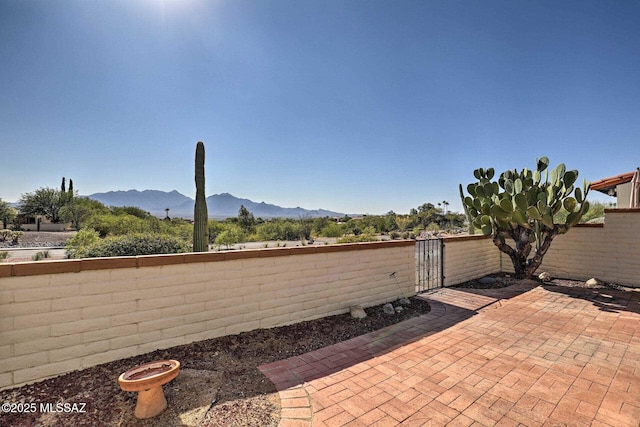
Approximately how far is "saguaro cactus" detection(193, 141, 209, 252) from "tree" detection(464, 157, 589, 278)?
22.5ft

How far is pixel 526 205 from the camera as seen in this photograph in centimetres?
675

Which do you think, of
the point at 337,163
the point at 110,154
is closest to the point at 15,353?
the point at 110,154

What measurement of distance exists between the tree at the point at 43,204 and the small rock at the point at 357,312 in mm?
38436

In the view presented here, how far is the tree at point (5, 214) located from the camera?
→ 1157 inches

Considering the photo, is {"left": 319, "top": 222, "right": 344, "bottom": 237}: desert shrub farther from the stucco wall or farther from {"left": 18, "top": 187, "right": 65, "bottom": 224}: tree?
{"left": 18, "top": 187, "right": 65, "bottom": 224}: tree

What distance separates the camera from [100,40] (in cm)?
610

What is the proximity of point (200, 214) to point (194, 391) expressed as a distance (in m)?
4.04

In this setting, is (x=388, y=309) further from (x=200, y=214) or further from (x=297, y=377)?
(x=200, y=214)

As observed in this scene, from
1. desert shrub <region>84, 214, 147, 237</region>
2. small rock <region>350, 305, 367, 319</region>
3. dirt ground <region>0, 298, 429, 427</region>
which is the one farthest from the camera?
desert shrub <region>84, 214, 147, 237</region>

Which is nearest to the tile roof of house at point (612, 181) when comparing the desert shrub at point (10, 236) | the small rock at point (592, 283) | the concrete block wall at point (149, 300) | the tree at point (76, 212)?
the small rock at point (592, 283)

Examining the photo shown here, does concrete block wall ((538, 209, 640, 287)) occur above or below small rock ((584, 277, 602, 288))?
above

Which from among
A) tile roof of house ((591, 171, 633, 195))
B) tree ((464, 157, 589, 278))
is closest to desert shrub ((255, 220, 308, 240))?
tree ((464, 157, 589, 278))

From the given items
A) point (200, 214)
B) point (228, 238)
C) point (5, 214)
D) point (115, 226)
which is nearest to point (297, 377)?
point (200, 214)

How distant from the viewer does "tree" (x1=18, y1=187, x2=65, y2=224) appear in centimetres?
3072
